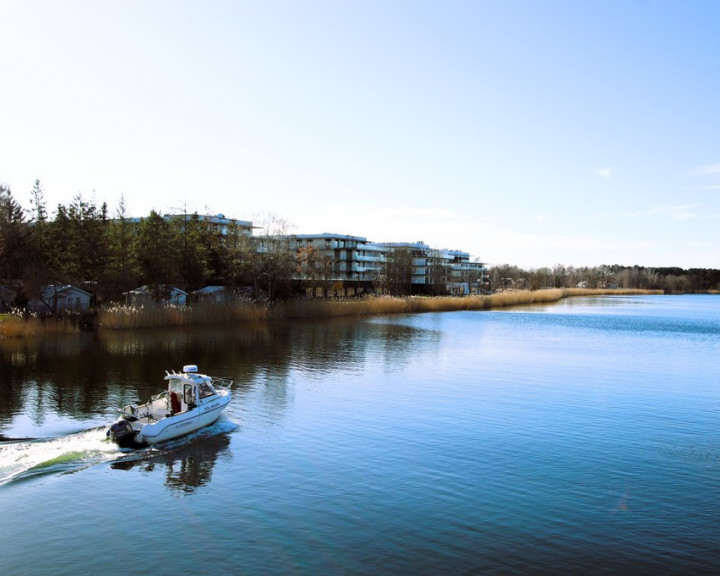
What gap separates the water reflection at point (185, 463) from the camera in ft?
64.7

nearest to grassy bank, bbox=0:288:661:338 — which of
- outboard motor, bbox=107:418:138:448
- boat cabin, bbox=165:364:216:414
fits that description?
boat cabin, bbox=165:364:216:414

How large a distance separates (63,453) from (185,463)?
441cm

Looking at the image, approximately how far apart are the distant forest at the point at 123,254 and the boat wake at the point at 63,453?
40.1 metres

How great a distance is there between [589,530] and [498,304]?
100749mm

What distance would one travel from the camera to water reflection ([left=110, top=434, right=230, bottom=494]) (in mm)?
19719

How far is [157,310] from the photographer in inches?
2441

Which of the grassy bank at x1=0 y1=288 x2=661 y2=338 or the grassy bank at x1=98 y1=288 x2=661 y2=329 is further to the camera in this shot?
the grassy bank at x1=98 y1=288 x2=661 y2=329

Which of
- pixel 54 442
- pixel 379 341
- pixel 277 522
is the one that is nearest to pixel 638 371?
pixel 379 341

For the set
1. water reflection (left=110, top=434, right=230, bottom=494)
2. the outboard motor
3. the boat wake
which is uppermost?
the outboard motor

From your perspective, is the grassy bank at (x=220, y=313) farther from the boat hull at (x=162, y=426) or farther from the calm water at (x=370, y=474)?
the boat hull at (x=162, y=426)

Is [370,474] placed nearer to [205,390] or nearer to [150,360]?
[205,390]

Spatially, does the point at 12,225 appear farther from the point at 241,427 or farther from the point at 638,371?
the point at 638,371

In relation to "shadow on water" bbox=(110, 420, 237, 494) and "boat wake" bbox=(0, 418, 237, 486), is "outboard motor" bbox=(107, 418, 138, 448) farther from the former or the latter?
"shadow on water" bbox=(110, 420, 237, 494)

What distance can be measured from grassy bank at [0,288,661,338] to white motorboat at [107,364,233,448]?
108 feet
